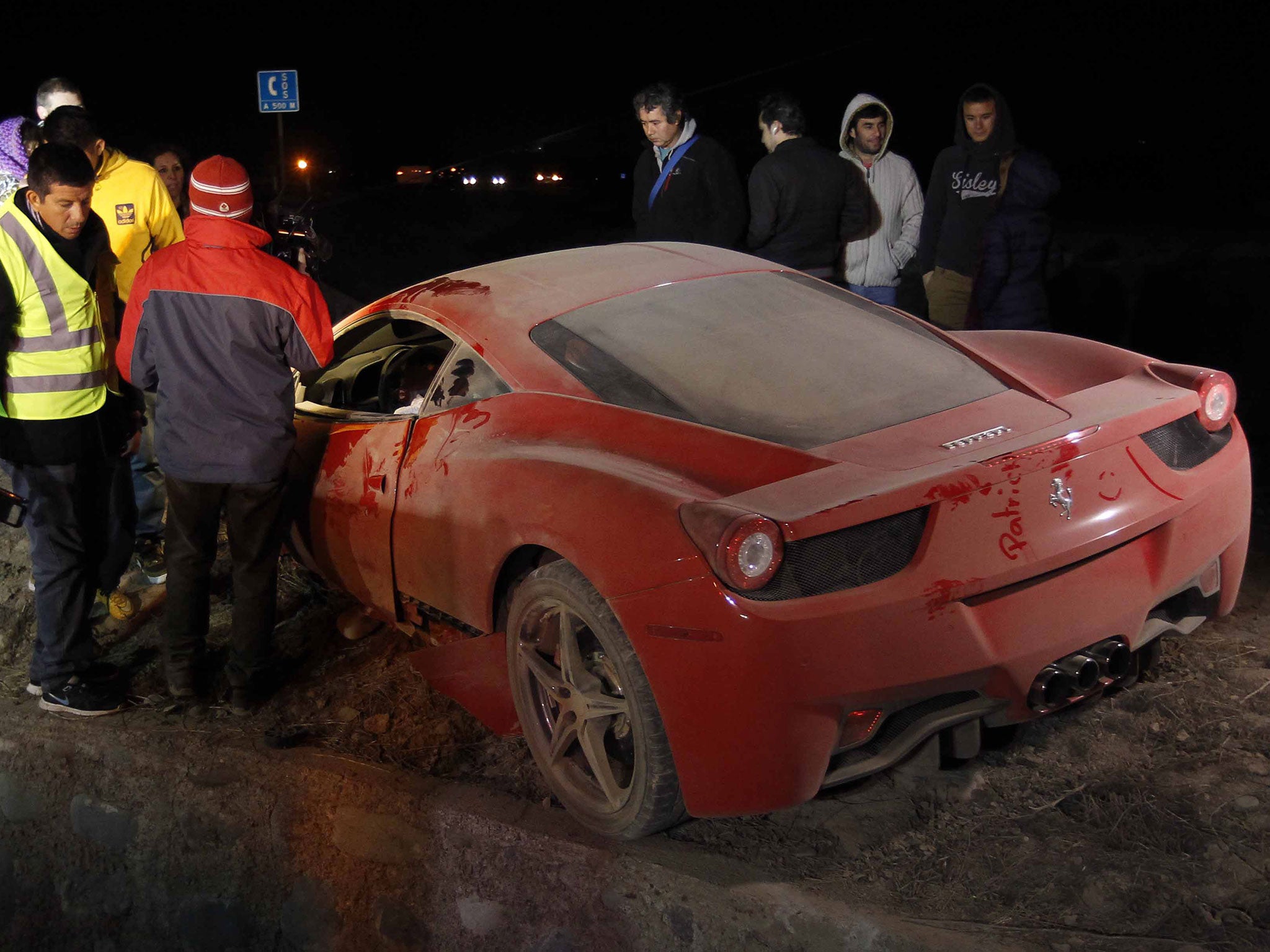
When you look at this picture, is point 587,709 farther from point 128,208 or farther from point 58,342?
point 128,208

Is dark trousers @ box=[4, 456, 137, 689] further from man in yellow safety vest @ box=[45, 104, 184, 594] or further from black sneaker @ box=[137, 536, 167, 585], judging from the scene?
black sneaker @ box=[137, 536, 167, 585]

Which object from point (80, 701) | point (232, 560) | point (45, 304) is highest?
point (45, 304)

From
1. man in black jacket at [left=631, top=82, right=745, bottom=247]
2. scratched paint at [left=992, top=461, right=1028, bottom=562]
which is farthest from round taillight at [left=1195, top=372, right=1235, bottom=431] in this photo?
man in black jacket at [left=631, top=82, right=745, bottom=247]

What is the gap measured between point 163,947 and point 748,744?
2.62 metres

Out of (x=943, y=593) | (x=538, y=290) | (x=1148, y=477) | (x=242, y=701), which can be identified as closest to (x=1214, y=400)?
(x=1148, y=477)

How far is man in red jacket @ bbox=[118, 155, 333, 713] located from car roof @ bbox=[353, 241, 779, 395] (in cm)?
45

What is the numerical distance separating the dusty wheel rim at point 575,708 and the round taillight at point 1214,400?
169 cm

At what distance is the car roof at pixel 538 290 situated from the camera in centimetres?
330

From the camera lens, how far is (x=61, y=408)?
3932 mm

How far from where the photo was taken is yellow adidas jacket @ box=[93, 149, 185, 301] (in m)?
4.78

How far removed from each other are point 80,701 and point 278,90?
12.2 metres

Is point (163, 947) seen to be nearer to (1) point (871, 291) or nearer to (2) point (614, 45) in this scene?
(1) point (871, 291)

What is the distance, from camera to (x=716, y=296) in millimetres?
3570

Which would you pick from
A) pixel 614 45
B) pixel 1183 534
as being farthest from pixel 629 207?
pixel 614 45
